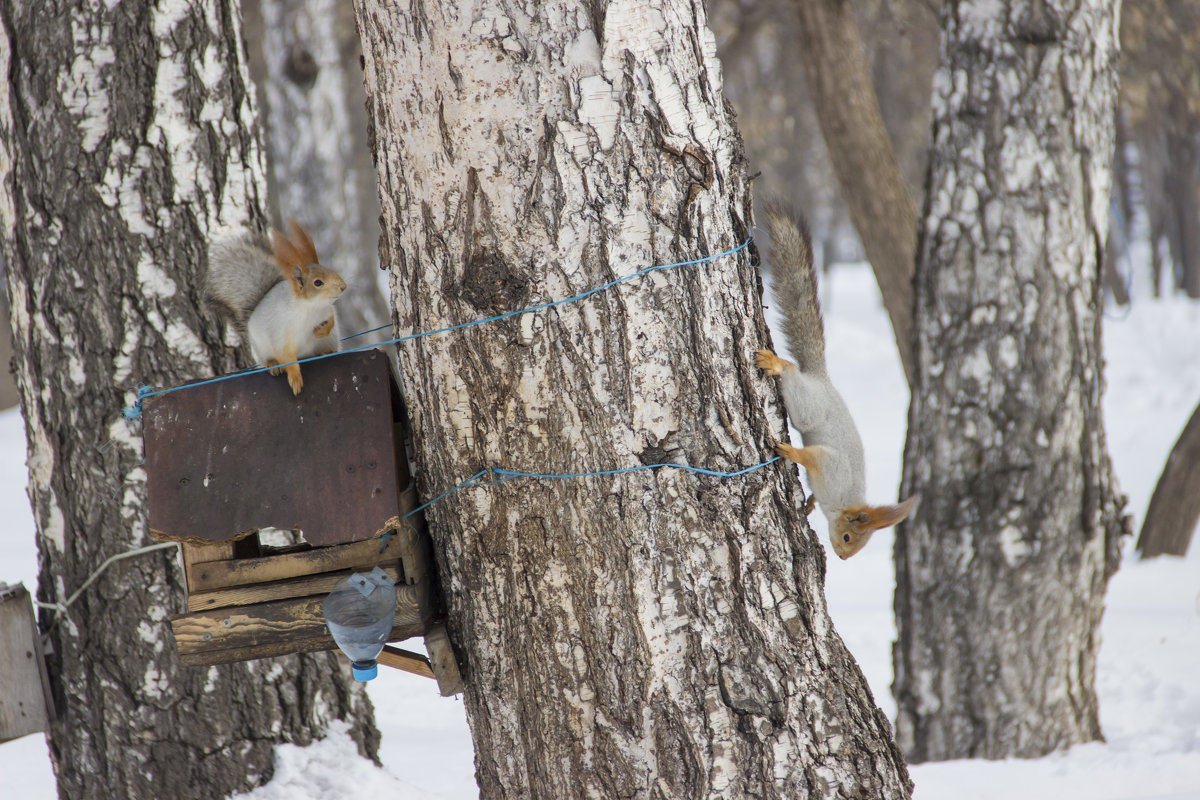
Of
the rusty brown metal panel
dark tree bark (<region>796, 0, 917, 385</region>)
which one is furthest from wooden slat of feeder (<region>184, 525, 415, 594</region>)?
dark tree bark (<region>796, 0, 917, 385</region>)

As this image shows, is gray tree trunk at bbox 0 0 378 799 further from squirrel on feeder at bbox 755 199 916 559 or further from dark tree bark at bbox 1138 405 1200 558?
dark tree bark at bbox 1138 405 1200 558

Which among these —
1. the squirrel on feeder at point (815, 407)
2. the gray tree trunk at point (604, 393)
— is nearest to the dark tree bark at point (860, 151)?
the squirrel on feeder at point (815, 407)

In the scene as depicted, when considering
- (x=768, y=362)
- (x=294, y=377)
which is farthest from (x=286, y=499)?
(x=768, y=362)

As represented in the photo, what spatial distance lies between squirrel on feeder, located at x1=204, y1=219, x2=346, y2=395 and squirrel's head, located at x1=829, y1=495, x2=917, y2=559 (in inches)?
56.3

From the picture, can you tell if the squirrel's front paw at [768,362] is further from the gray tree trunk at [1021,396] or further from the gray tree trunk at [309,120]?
the gray tree trunk at [309,120]

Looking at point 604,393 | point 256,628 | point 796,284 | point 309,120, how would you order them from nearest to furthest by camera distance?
point 604,393
point 256,628
point 796,284
point 309,120

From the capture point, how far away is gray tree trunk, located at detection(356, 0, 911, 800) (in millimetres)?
1516

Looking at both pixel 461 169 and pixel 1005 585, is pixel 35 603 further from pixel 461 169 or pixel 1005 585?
pixel 1005 585

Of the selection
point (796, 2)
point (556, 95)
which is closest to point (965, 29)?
point (796, 2)

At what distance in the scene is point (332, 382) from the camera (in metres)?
1.75

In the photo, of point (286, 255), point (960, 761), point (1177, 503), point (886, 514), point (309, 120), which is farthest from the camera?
point (309, 120)

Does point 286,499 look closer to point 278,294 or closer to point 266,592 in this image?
point 266,592

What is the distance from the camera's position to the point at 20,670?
2.50 meters

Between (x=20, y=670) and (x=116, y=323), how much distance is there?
0.91 meters
